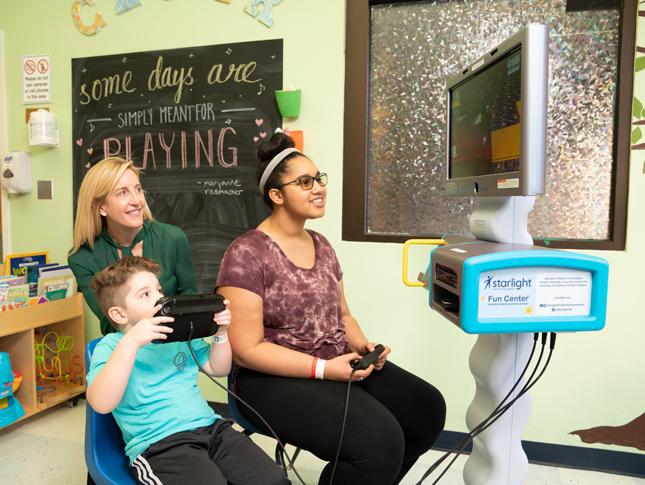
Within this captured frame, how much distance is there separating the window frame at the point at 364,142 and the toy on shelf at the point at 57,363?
1.61m

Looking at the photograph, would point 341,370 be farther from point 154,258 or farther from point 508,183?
point 154,258

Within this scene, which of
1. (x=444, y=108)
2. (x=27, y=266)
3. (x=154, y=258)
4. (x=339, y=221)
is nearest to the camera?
(x=154, y=258)

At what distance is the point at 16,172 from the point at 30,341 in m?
0.94

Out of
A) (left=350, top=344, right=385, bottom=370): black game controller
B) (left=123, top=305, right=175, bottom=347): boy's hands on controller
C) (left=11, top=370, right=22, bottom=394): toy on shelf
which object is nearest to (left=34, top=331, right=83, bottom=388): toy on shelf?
(left=11, top=370, right=22, bottom=394): toy on shelf

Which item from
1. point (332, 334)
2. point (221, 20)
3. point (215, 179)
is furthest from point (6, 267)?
point (332, 334)

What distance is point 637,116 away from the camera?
1970mm

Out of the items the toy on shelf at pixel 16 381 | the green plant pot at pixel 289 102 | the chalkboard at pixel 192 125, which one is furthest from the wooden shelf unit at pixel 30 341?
the green plant pot at pixel 289 102

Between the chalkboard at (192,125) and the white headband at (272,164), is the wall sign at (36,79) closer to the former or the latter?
the chalkboard at (192,125)

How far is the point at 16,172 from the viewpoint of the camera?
275 centimetres

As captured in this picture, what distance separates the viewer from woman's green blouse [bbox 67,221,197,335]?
1734mm

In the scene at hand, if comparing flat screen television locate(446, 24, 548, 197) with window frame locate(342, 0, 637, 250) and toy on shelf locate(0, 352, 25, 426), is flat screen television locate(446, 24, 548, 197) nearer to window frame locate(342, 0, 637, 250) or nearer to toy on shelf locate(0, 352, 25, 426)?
window frame locate(342, 0, 637, 250)

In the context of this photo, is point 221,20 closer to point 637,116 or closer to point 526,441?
point 637,116

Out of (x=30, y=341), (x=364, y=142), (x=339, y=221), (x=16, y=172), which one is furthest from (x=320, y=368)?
(x=16, y=172)

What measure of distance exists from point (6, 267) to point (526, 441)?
258 centimetres
